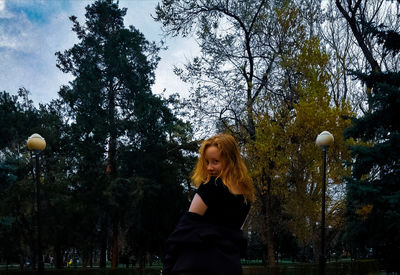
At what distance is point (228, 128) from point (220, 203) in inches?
632

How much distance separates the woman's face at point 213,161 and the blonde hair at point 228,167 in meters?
0.02

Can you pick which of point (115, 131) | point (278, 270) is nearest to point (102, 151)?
point (115, 131)

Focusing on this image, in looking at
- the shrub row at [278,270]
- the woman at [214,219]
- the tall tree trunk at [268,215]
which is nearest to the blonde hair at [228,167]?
the woman at [214,219]

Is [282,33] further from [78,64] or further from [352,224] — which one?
[78,64]

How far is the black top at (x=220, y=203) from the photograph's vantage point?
2.11 meters

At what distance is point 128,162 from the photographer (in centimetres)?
2741

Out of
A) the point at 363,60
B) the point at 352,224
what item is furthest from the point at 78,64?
the point at 352,224

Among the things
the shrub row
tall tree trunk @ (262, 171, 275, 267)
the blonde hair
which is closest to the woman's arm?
the blonde hair

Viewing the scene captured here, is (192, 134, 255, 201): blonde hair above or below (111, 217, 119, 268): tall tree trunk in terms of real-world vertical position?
above

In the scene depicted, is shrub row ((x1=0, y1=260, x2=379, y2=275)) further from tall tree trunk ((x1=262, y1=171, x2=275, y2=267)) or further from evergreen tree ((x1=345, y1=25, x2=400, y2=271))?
evergreen tree ((x1=345, y1=25, x2=400, y2=271))

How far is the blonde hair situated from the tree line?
295 inches

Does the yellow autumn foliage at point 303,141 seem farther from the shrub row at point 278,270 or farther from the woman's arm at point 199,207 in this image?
the woman's arm at point 199,207

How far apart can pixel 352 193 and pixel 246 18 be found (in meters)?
12.4

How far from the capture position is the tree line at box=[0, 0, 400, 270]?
11.3 metres
